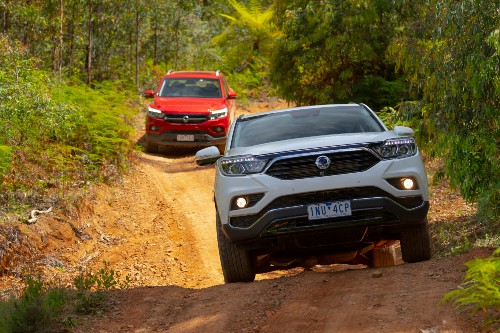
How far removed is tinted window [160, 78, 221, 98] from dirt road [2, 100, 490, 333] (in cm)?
777

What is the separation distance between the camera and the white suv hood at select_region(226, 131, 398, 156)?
7777 mm

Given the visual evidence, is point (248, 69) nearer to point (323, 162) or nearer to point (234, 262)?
point (234, 262)

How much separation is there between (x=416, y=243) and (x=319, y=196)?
48.4 inches

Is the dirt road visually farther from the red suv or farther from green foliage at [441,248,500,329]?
the red suv

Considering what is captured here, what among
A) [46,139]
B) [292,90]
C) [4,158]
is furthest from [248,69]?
[4,158]

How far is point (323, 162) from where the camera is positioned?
299 inches

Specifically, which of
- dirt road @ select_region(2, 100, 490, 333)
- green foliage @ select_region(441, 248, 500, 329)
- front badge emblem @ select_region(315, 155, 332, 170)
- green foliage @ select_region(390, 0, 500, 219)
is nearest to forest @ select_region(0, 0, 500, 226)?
green foliage @ select_region(390, 0, 500, 219)

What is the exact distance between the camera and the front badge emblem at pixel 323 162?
24.9ft

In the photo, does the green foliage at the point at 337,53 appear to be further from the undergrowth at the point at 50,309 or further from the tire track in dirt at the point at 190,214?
the undergrowth at the point at 50,309

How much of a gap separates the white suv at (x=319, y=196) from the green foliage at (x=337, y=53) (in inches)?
493

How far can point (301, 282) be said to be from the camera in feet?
25.7

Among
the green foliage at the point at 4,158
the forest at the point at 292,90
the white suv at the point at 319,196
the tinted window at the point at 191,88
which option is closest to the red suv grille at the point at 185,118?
the forest at the point at 292,90

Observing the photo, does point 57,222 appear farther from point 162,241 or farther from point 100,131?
point 100,131

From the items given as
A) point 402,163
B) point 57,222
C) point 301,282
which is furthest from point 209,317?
point 57,222
